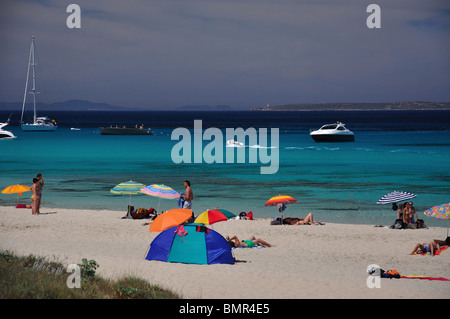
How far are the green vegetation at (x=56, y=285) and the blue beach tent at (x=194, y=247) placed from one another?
9.15 ft

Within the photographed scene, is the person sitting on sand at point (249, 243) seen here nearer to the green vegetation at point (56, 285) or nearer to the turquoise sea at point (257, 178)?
the green vegetation at point (56, 285)

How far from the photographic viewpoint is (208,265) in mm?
15516

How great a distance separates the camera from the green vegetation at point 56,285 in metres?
10.3

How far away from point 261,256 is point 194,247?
7.72 feet

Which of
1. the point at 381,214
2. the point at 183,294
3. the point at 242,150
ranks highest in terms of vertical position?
the point at 242,150

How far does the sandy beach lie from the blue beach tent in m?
0.33

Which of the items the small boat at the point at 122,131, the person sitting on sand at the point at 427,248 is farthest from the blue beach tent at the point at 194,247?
the small boat at the point at 122,131

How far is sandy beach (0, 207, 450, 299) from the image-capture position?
1316cm

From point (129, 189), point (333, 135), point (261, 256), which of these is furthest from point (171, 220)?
point (333, 135)

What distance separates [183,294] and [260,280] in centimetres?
233

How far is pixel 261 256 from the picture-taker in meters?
17.2

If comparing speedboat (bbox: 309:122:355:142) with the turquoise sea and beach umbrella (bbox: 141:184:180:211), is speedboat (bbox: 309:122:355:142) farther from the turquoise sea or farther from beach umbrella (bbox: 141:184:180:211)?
beach umbrella (bbox: 141:184:180:211)
